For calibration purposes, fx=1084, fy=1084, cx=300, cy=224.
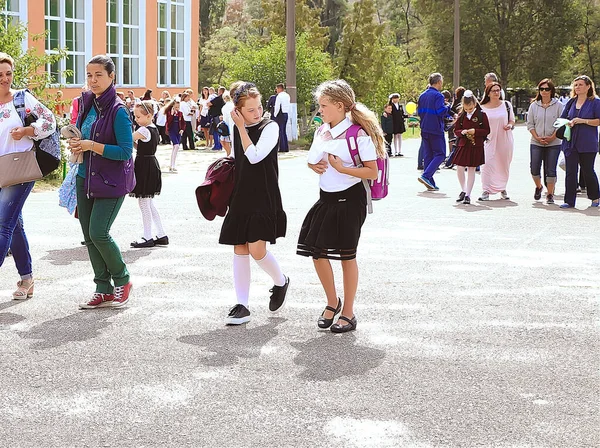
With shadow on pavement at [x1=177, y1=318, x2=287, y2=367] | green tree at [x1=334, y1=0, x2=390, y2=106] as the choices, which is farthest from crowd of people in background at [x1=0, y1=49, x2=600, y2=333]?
green tree at [x1=334, y1=0, x2=390, y2=106]

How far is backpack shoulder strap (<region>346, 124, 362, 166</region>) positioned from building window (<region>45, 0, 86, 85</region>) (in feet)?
152

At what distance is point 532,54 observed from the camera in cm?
7175

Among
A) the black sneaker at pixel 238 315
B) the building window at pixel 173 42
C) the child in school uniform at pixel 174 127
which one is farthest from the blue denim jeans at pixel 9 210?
the building window at pixel 173 42

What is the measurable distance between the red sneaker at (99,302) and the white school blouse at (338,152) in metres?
1.88

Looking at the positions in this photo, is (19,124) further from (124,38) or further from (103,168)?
(124,38)

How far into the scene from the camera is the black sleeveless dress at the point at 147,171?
11305 millimetres

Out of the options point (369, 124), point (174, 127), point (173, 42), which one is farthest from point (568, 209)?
point (173, 42)

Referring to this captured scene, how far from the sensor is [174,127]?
2330 centimetres

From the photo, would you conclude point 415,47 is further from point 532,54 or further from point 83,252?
point 83,252

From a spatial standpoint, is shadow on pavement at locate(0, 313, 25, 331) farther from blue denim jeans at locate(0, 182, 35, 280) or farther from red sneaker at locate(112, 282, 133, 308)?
red sneaker at locate(112, 282, 133, 308)

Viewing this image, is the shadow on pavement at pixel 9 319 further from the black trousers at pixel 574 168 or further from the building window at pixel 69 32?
the building window at pixel 69 32

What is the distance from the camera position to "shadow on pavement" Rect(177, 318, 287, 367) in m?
6.43

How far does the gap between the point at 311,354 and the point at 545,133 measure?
10.2 metres

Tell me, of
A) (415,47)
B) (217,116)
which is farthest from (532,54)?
(217,116)
